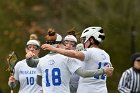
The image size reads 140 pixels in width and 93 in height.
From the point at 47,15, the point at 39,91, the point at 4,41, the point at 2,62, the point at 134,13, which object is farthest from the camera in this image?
the point at 47,15

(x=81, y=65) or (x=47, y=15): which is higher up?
(x=47, y=15)

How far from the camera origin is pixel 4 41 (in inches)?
1467

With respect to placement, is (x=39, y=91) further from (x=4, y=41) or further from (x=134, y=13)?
(x=4, y=41)

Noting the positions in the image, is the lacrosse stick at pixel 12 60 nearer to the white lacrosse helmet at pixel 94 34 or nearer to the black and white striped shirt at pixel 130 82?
the white lacrosse helmet at pixel 94 34

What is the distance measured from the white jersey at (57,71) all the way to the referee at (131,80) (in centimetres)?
497

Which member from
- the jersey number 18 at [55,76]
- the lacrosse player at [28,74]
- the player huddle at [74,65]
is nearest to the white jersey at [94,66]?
the player huddle at [74,65]

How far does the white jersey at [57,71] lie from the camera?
15.6 m

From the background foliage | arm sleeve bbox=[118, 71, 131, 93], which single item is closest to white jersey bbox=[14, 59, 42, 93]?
arm sleeve bbox=[118, 71, 131, 93]

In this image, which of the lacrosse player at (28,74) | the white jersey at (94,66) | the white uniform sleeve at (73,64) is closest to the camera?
the white uniform sleeve at (73,64)

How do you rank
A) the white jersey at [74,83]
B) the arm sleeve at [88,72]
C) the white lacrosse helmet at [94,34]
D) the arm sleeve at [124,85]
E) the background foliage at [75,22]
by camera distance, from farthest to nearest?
the background foliage at [75,22]
the arm sleeve at [124,85]
the white jersey at [74,83]
the white lacrosse helmet at [94,34]
the arm sleeve at [88,72]

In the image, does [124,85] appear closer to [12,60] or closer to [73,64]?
[12,60]

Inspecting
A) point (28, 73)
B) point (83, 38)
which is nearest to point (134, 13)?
point (28, 73)

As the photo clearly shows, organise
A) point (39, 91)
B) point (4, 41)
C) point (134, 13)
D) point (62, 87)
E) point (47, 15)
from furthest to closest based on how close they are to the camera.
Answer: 1. point (47, 15)
2. point (4, 41)
3. point (134, 13)
4. point (39, 91)
5. point (62, 87)

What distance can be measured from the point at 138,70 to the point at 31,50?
3418 mm
